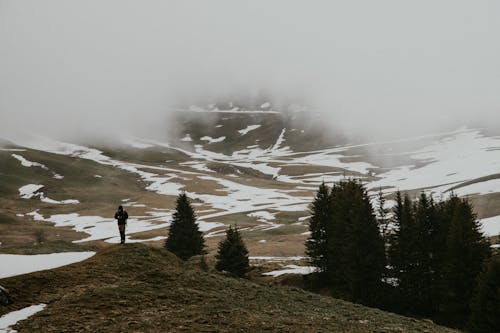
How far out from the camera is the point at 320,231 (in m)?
61.5

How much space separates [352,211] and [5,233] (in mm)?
109061

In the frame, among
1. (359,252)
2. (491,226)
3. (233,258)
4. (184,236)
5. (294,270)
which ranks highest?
(184,236)

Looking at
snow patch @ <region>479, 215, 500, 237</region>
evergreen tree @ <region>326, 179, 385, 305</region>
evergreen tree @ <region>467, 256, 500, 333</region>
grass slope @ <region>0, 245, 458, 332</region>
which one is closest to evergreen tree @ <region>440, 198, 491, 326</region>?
evergreen tree @ <region>326, 179, 385, 305</region>

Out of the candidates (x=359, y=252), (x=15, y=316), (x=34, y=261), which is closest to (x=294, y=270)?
(x=359, y=252)

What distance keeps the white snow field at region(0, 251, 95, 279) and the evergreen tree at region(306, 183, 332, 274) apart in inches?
1364

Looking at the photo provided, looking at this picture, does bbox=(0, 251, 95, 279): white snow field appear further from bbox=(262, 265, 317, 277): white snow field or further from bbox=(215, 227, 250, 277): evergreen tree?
bbox=(262, 265, 317, 277): white snow field

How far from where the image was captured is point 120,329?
18.3 meters

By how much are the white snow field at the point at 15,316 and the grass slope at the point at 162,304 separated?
1.37ft

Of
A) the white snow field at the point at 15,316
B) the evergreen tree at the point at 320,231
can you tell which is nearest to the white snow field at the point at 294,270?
the evergreen tree at the point at 320,231

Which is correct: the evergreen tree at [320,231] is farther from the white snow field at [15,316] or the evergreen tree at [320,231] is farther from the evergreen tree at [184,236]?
the white snow field at [15,316]

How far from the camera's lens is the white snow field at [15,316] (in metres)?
17.8

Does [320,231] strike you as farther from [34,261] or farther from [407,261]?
[34,261]

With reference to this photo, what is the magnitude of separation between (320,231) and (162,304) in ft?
136

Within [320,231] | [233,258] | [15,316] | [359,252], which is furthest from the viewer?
[320,231]
